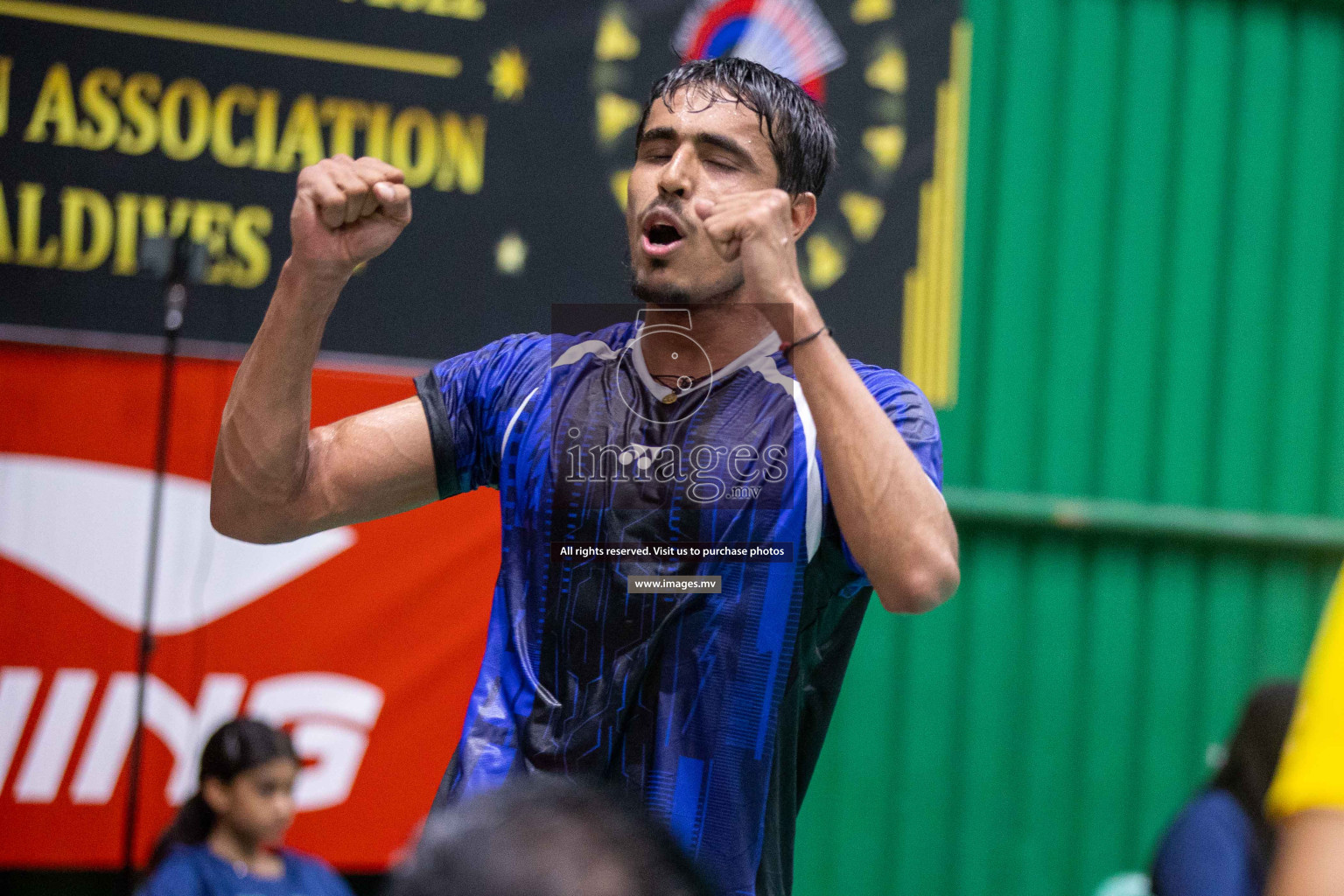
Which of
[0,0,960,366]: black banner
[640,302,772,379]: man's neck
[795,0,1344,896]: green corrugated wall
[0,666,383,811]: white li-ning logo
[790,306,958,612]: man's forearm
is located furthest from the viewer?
[795,0,1344,896]: green corrugated wall

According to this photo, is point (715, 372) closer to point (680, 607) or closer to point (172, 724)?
point (680, 607)

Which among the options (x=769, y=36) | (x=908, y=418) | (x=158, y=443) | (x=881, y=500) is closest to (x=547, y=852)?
(x=881, y=500)

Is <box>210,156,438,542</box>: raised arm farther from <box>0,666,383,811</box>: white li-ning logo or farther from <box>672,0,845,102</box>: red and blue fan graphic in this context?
<box>0,666,383,811</box>: white li-ning logo

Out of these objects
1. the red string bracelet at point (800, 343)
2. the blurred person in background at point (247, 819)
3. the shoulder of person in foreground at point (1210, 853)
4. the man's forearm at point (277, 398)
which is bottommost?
the blurred person in background at point (247, 819)

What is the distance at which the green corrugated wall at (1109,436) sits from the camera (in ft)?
16.4

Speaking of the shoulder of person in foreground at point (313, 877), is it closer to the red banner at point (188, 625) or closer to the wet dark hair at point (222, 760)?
the wet dark hair at point (222, 760)

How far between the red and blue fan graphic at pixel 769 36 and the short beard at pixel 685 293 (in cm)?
217

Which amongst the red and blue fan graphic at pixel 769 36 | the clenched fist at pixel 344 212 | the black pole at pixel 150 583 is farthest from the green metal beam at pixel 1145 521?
→ the clenched fist at pixel 344 212

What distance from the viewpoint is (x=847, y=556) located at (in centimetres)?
165

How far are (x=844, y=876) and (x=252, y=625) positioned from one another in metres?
2.41

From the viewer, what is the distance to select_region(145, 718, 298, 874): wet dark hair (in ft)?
12.0

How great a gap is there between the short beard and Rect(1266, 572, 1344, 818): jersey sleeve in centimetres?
97

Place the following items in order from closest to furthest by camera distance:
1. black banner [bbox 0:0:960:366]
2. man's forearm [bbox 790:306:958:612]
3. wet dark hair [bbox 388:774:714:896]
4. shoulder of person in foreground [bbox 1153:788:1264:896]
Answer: wet dark hair [bbox 388:774:714:896], man's forearm [bbox 790:306:958:612], shoulder of person in foreground [bbox 1153:788:1264:896], black banner [bbox 0:0:960:366]

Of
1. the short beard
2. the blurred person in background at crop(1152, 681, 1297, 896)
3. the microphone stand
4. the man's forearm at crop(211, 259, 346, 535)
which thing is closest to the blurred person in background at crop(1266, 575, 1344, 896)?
the short beard
